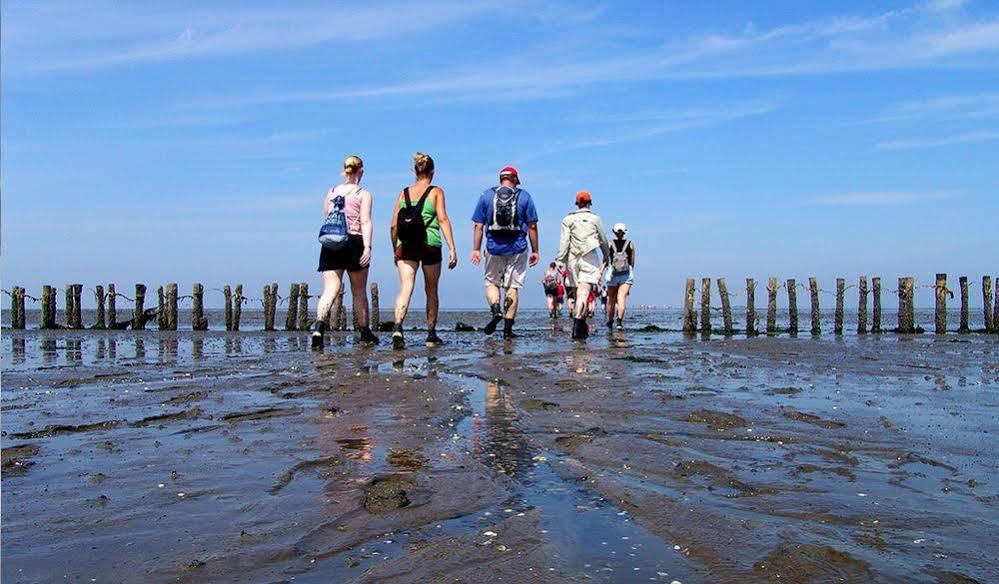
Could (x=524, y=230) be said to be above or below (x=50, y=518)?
above

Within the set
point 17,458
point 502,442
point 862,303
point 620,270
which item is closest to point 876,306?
point 862,303

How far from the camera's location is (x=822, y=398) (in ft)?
18.3

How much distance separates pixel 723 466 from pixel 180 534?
2.18 metres

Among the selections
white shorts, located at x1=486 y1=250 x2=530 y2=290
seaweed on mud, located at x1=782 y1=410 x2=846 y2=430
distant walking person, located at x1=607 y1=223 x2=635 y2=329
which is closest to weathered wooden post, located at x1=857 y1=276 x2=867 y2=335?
distant walking person, located at x1=607 y1=223 x2=635 y2=329

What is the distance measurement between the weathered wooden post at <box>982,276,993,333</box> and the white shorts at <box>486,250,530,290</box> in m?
14.5

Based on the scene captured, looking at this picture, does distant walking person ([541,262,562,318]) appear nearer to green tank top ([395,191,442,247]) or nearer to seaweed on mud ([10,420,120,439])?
green tank top ([395,191,442,247])

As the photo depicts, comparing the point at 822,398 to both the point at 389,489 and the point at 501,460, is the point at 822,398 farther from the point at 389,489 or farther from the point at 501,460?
the point at 389,489

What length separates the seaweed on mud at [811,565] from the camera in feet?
7.00

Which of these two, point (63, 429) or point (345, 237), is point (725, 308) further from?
point (63, 429)

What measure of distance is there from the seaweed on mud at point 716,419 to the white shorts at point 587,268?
7.72 m

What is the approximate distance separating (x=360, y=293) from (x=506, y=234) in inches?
92.0

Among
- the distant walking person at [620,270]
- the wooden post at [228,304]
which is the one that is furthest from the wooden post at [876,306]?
the wooden post at [228,304]

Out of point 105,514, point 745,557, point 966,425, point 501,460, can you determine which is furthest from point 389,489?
point 966,425

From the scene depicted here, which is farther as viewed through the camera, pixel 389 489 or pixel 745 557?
pixel 389 489
